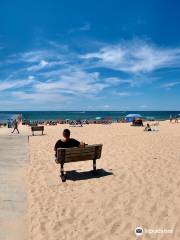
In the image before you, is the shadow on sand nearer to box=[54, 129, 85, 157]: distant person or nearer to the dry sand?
the dry sand

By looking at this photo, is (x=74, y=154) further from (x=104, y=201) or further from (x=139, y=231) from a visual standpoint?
(x=139, y=231)

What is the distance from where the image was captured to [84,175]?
31.4 ft

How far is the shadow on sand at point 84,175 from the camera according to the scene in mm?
9203

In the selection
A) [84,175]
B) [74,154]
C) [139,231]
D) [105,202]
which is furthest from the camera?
[84,175]

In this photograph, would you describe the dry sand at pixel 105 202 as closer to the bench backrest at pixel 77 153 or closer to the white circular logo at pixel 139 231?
the white circular logo at pixel 139 231

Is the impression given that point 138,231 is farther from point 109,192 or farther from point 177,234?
point 109,192

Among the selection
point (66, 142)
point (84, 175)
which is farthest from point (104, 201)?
point (66, 142)

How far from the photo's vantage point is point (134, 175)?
9.33 metres

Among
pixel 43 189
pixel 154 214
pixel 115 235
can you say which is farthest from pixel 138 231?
pixel 43 189

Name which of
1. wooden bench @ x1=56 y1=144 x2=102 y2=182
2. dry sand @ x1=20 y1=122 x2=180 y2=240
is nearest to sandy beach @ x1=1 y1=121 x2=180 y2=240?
dry sand @ x1=20 y1=122 x2=180 y2=240

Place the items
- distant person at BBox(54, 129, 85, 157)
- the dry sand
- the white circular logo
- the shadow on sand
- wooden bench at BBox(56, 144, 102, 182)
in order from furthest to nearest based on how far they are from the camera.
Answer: distant person at BBox(54, 129, 85, 157) → the shadow on sand → wooden bench at BBox(56, 144, 102, 182) → the dry sand → the white circular logo

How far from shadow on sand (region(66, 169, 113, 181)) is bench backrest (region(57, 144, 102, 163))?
554mm

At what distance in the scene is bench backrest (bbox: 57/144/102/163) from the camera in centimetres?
883

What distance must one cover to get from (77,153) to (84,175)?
0.93 metres
